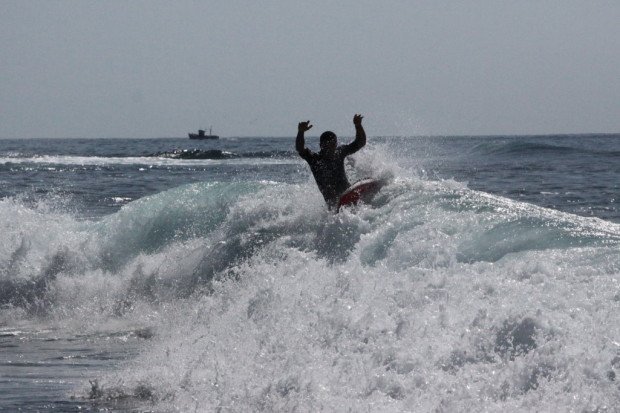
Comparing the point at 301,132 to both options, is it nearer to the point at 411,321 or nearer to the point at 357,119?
the point at 357,119

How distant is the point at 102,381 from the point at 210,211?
22.2 ft

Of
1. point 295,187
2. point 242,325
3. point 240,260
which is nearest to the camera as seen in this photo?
point 242,325

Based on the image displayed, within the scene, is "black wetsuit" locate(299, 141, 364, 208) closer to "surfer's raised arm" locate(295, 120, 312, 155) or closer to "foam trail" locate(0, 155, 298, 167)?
"surfer's raised arm" locate(295, 120, 312, 155)

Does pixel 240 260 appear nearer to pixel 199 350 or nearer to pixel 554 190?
pixel 199 350

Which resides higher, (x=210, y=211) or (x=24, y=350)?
(x=210, y=211)

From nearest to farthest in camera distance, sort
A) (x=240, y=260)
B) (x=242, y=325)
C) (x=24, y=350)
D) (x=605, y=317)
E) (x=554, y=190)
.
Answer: (x=605, y=317), (x=242, y=325), (x=24, y=350), (x=240, y=260), (x=554, y=190)

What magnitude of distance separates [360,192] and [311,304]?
376cm

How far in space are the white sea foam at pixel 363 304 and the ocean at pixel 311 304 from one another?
0.02 m

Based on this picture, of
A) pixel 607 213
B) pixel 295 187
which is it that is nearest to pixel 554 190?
pixel 607 213

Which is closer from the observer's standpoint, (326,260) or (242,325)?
(242,325)

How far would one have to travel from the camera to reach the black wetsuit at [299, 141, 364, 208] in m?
11.9

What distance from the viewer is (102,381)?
7.49 m

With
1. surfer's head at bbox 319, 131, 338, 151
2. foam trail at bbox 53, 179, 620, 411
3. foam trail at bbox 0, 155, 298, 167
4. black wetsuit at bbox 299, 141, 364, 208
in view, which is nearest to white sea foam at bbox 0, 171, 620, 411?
foam trail at bbox 53, 179, 620, 411

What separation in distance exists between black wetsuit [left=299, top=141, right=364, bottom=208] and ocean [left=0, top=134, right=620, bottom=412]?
0.30 metres
